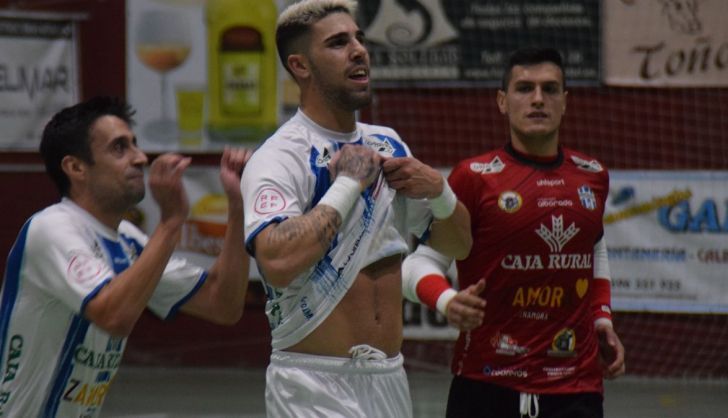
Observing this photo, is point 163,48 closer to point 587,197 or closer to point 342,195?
point 587,197

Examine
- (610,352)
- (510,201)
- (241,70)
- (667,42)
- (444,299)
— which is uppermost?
(667,42)

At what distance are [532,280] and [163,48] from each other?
263 inches

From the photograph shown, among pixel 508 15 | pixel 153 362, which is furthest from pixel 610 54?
pixel 153 362

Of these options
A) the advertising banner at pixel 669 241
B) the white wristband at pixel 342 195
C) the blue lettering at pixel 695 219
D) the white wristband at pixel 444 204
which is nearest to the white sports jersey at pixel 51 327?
the white wristband at pixel 342 195

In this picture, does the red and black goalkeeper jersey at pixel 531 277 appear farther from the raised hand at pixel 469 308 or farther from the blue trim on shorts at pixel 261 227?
the blue trim on shorts at pixel 261 227

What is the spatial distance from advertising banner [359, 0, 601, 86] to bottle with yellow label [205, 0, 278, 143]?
862 millimetres

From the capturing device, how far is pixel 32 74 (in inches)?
429

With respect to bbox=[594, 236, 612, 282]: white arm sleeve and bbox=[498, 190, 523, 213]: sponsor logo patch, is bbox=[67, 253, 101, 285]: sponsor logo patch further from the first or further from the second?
bbox=[594, 236, 612, 282]: white arm sleeve

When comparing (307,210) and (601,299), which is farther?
(601,299)

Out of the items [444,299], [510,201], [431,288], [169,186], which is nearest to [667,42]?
[510,201]

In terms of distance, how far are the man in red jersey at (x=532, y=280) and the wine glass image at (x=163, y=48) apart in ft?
20.4

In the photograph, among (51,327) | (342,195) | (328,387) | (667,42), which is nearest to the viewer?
(342,195)

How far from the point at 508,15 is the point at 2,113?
435 cm

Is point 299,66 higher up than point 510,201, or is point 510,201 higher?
point 299,66
